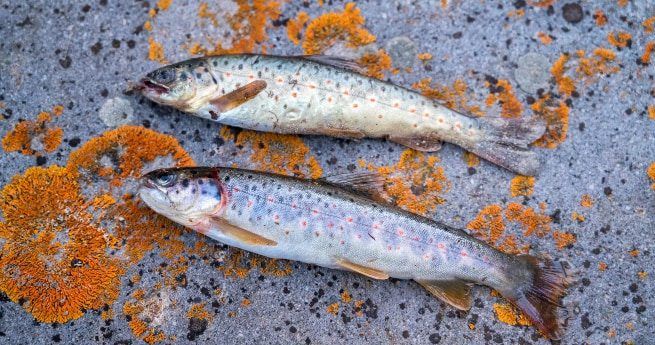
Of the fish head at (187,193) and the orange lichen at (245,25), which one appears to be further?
the orange lichen at (245,25)

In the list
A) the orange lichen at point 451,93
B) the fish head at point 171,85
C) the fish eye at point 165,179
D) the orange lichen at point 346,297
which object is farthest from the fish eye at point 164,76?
the orange lichen at point 346,297

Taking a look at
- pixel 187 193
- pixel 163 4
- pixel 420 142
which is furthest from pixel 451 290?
pixel 163 4

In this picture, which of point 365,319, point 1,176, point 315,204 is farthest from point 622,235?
point 1,176

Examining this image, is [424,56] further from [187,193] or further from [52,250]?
[52,250]

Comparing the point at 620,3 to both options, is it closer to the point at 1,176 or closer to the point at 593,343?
the point at 593,343

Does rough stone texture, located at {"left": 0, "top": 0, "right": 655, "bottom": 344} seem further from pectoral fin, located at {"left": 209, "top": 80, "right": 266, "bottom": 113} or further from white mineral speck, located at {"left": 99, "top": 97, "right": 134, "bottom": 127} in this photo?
pectoral fin, located at {"left": 209, "top": 80, "right": 266, "bottom": 113}

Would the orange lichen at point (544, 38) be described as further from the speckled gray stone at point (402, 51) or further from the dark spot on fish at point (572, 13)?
the speckled gray stone at point (402, 51)
